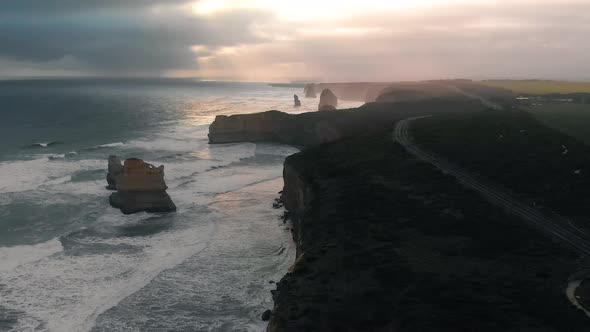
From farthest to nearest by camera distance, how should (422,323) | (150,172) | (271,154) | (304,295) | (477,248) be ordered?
(271,154)
(150,172)
(477,248)
(304,295)
(422,323)

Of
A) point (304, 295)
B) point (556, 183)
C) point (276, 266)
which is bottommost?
point (276, 266)

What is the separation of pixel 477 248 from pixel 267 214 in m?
28.4

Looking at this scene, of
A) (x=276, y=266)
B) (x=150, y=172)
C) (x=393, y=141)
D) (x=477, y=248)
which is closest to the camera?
(x=477, y=248)

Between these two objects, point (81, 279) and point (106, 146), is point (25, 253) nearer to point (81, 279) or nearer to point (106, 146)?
point (81, 279)

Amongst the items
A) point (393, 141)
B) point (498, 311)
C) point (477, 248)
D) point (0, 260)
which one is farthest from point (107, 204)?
point (498, 311)

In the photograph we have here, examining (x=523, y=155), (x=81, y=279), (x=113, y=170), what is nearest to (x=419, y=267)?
(x=81, y=279)

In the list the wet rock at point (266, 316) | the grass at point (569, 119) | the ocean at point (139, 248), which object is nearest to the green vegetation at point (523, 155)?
the grass at point (569, 119)

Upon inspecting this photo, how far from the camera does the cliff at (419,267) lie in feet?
70.8

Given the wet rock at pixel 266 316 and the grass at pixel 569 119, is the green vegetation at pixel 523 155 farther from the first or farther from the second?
the wet rock at pixel 266 316

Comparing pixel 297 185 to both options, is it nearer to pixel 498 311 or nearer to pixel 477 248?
pixel 477 248

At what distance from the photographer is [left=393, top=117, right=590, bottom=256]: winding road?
29859 mm

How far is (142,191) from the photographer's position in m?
52.1

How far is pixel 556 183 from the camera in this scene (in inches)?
1574

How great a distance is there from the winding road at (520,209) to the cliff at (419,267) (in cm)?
124
